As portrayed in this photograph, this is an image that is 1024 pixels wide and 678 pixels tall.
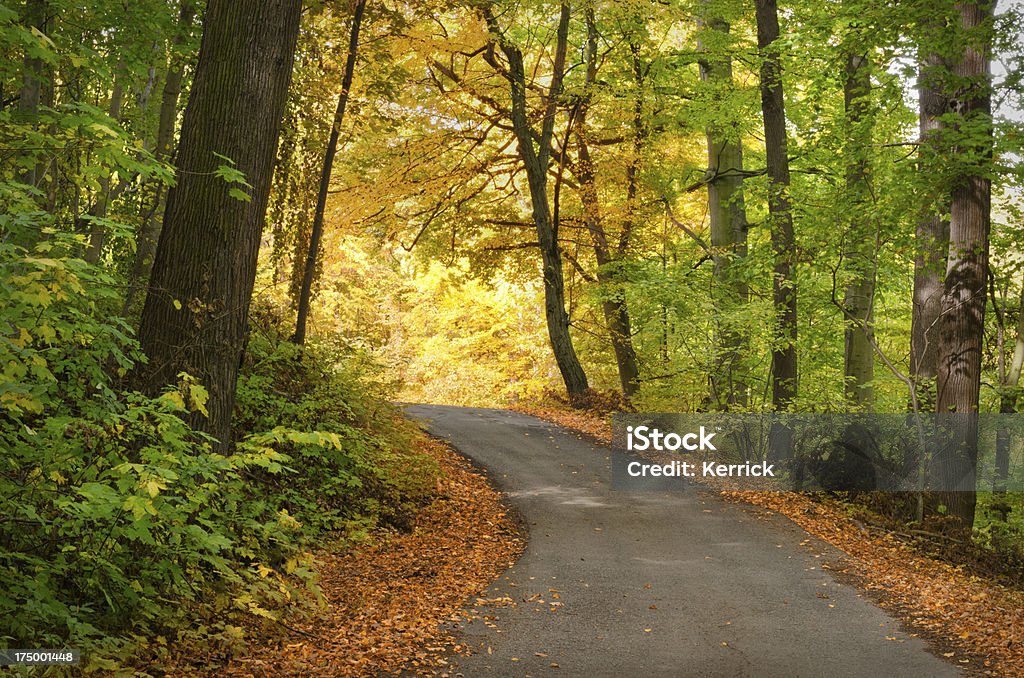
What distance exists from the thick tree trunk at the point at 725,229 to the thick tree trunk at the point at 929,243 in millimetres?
2851

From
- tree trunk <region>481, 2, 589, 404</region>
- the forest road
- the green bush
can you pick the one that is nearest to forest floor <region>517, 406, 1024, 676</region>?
the forest road

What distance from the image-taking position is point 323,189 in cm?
1290

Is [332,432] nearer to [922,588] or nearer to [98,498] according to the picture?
[98,498]

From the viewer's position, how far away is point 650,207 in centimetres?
2103

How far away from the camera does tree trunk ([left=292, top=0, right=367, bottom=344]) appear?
1274 centimetres

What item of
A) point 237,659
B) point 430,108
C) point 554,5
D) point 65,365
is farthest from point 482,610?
point 554,5

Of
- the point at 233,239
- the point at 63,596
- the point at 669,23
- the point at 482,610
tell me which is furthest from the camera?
the point at 669,23

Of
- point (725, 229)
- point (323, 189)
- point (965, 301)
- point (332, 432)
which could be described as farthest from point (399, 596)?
point (725, 229)

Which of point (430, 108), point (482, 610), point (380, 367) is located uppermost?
point (430, 108)

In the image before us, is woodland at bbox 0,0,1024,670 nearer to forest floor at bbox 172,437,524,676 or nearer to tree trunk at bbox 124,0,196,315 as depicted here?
tree trunk at bbox 124,0,196,315

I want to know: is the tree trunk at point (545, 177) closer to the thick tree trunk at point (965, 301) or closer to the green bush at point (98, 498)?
the thick tree trunk at point (965, 301)

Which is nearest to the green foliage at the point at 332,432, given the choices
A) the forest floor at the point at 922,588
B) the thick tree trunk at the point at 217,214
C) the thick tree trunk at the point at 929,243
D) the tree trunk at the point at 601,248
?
the thick tree trunk at the point at 217,214

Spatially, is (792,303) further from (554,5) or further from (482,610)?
(554,5)

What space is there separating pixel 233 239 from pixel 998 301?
1125 centimetres
